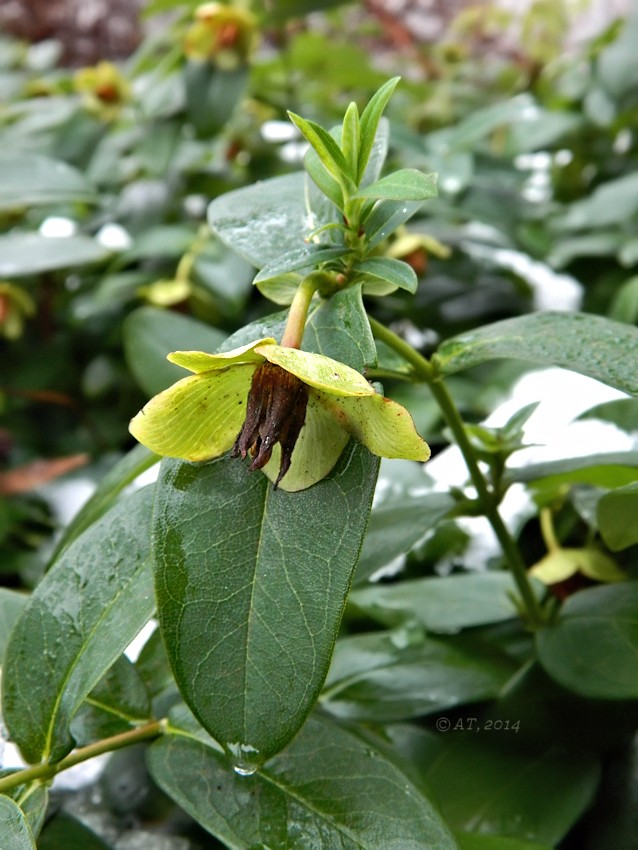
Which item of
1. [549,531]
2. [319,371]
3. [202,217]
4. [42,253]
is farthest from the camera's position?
[202,217]

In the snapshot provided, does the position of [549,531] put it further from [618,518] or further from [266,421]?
[266,421]

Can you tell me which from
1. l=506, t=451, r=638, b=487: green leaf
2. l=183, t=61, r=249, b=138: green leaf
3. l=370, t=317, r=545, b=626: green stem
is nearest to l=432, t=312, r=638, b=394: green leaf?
l=370, t=317, r=545, b=626: green stem

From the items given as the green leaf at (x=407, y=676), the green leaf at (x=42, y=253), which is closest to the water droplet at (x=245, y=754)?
the green leaf at (x=407, y=676)

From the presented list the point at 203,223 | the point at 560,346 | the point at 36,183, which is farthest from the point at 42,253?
the point at 560,346

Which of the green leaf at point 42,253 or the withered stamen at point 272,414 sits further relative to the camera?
the green leaf at point 42,253

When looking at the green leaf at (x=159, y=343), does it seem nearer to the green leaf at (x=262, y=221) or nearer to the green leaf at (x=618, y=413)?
the green leaf at (x=262, y=221)
